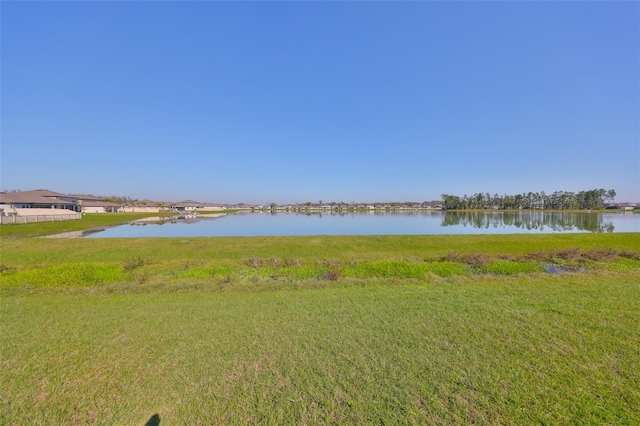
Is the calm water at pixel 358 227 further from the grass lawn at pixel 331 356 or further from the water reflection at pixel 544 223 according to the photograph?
the grass lawn at pixel 331 356

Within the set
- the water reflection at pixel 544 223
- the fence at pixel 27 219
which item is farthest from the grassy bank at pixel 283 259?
the fence at pixel 27 219

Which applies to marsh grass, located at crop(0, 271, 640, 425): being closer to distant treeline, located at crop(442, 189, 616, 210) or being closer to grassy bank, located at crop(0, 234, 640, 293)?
grassy bank, located at crop(0, 234, 640, 293)

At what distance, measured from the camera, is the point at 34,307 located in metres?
6.23

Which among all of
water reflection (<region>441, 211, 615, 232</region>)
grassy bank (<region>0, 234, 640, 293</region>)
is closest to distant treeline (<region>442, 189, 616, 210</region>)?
water reflection (<region>441, 211, 615, 232</region>)

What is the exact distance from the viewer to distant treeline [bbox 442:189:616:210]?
98625 millimetres

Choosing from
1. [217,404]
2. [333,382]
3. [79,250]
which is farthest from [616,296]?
[79,250]

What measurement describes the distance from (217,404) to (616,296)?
30.5 ft

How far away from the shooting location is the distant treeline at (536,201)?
98.6 m

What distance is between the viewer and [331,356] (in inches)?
151

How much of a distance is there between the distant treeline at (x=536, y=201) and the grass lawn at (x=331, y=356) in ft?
388

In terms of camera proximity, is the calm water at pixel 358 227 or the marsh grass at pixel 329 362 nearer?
the marsh grass at pixel 329 362

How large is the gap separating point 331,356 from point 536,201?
141 metres

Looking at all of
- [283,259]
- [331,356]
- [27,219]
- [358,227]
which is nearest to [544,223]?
[358,227]

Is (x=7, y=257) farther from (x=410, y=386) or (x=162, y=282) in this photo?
(x=410, y=386)
